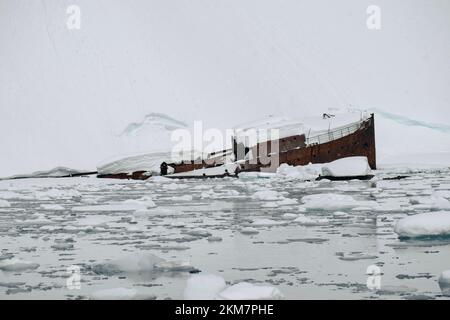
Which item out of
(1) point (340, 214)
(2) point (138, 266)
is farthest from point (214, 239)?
(1) point (340, 214)

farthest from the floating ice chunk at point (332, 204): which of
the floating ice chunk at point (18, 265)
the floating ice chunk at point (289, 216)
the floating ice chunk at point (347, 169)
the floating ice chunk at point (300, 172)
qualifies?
the floating ice chunk at point (300, 172)

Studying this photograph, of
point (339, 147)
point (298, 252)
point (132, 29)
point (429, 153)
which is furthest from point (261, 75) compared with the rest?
point (298, 252)

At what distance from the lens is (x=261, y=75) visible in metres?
39.4

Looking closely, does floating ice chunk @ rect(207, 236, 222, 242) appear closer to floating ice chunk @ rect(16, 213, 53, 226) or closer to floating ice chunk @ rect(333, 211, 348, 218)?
floating ice chunk @ rect(333, 211, 348, 218)

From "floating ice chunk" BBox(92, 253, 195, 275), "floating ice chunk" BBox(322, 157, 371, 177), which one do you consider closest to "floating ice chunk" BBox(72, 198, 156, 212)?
"floating ice chunk" BBox(92, 253, 195, 275)

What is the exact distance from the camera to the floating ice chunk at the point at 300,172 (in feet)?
61.0

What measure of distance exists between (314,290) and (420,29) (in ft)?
134

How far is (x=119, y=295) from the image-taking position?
4.05m

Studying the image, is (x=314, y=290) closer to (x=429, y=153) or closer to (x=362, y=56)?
(x=429, y=153)

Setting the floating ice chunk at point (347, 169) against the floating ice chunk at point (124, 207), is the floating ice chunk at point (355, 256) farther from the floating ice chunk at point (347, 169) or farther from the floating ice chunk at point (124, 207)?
the floating ice chunk at point (347, 169)

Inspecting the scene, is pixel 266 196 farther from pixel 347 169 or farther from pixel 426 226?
pixel 347 169

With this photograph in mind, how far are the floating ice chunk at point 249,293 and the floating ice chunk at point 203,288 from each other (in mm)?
77

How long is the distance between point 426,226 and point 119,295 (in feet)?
9.59
